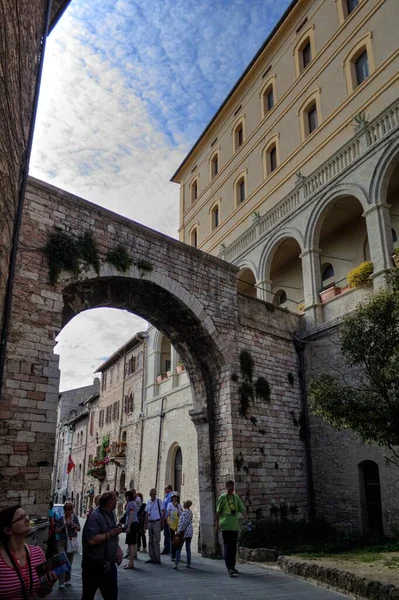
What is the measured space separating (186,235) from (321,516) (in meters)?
18.0

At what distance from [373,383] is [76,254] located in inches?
264

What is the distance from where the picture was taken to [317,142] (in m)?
18.6

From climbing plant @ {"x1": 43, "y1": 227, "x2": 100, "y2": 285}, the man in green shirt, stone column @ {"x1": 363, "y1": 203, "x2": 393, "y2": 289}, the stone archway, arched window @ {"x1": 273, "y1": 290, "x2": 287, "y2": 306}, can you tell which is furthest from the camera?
arched window @ {"x1": 273, "y1": 290, "x2": 287, "y2": 306}

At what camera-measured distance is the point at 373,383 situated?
29.8ft

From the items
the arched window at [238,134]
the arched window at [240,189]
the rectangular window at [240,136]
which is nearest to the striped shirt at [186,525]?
the arched window at [240,189]

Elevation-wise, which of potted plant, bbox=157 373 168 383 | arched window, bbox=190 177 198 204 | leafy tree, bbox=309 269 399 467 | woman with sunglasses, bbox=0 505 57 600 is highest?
arched window, bbox=190 177 198 204

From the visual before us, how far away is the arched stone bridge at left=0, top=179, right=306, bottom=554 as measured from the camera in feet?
29.7

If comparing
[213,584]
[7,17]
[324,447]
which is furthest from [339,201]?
[7,17]

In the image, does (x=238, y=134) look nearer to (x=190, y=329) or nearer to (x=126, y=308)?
(x=190, y=329)

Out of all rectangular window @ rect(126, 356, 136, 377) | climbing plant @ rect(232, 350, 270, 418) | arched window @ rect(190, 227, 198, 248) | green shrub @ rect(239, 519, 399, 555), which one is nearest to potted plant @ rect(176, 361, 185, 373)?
climbing plant @ rect(232, 350, 270, 418)

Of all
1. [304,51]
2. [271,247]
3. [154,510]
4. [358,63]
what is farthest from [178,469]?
[304,51]

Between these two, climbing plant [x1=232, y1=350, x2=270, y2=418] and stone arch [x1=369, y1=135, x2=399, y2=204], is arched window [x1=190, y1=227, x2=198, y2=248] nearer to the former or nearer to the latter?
stone arch [x1=369, y1=135, x2=399, y2=204]

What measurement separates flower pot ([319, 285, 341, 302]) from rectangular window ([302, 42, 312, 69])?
35.4ft

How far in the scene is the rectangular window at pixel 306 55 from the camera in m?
20.5
